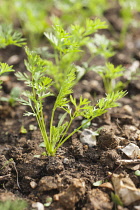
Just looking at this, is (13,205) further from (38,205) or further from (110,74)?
(110,74)

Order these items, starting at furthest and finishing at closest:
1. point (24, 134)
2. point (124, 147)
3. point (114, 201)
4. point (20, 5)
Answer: point (20, 5) → point (24, 134) → point (124, 147) → point (114, 201)

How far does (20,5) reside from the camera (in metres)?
3.06

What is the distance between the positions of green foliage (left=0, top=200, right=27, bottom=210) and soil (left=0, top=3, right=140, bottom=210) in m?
0.05

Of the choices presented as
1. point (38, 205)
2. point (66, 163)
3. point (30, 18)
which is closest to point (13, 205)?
point (38, 205)

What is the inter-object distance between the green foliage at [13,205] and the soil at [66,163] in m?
0.05

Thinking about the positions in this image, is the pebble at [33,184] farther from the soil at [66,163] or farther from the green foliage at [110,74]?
the green foliage at [110,74]

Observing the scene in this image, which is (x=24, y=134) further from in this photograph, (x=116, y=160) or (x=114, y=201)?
(x=114, y=201)

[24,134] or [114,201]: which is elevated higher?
[24,134]

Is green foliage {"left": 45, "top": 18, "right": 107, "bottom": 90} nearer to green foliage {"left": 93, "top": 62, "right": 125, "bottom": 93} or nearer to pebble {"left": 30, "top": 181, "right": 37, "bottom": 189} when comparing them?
green foliage {"left": 93, "top": 62, "right": 125, "bottom": 93}

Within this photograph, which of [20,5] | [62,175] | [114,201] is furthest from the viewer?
[20,5]

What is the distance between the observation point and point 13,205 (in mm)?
1451

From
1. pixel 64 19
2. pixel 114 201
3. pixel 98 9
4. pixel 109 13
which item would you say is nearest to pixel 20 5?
pixel 64 19

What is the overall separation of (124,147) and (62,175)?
1.55 ft

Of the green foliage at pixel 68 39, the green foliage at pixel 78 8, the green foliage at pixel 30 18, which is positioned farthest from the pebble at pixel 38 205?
the green foliage at pixel 78 8
